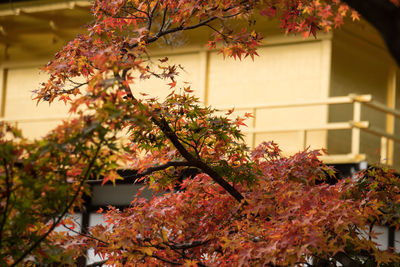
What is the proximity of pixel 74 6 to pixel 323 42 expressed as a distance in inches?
197

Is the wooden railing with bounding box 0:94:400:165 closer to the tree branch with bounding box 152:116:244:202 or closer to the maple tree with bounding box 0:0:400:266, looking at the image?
the maple tree with bounding box 0:0:400:266

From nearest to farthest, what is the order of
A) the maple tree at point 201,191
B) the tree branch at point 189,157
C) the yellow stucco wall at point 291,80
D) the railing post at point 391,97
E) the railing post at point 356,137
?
the maple tree at point 201,191 < the tree branch at point 189,157 < the railing post at point 356,137 < the yellow stucco wall at point 291,80 < the railing post at point 391,97

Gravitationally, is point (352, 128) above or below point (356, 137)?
above

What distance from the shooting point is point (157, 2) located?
7.41m

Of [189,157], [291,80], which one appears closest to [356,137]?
[291,80]

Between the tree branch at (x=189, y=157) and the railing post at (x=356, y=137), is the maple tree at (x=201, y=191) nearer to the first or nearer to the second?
the tree branch at (x=189, y=157)

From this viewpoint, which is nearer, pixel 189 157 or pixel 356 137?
pixel 189 157

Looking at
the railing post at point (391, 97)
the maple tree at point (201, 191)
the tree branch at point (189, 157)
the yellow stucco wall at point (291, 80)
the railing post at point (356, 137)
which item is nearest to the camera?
the maple tree at point (201, 191)

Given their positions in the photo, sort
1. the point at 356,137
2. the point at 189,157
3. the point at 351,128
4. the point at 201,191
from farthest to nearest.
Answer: the point at 351,128 < the point at 356,137 < the point at 201,191 < the point at 189,157

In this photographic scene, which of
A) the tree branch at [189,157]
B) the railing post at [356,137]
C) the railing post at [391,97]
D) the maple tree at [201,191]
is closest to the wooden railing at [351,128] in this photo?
the railing post at [356,137]

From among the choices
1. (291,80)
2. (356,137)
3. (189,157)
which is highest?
(291,80)

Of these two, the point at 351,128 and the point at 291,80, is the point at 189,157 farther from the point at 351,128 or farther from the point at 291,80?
the point at 291,80

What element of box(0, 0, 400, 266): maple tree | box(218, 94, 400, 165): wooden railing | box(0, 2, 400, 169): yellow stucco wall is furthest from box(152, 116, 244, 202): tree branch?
box(0, 2, 400, 169): yellow stucco wall

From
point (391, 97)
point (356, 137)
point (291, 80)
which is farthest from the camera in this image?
point (391, 97)
